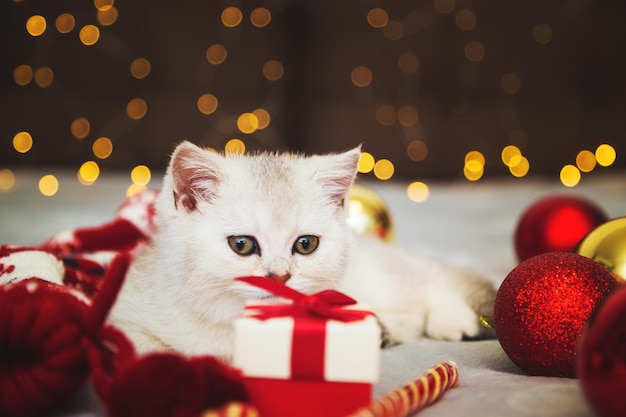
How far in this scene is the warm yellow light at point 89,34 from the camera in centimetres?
260

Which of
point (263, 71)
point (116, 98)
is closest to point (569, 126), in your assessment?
point (263, 71)

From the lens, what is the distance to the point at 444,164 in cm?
291

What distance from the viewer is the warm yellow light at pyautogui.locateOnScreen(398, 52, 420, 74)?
9.32 feet

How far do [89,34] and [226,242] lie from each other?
7.28ft

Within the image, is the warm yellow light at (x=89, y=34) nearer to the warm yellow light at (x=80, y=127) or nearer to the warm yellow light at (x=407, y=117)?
the warm yellow light at (x=80, y=127)

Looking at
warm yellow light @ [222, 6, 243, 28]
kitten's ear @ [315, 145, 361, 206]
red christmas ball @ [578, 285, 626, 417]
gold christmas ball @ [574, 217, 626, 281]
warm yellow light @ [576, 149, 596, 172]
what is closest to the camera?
red christmas ball @ [578, 285, 626, 417]

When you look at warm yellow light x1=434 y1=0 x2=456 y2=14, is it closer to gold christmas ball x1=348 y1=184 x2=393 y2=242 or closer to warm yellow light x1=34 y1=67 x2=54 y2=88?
gold christmas ball x1=348 y1=184 x2=393 y2=242

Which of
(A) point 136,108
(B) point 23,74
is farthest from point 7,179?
(A) point 136,108

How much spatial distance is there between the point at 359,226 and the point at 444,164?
53.8 inches

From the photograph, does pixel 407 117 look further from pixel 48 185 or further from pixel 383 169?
pixel 48 185

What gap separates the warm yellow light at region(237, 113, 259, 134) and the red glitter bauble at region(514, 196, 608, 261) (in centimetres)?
162

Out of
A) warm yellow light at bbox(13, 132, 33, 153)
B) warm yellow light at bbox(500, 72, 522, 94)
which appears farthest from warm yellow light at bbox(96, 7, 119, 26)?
warm yellow light at bbox(500, 72, 522, 94)

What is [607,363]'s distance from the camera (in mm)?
558

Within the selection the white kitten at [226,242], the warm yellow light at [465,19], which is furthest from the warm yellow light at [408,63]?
the white kitten at [226,242]
